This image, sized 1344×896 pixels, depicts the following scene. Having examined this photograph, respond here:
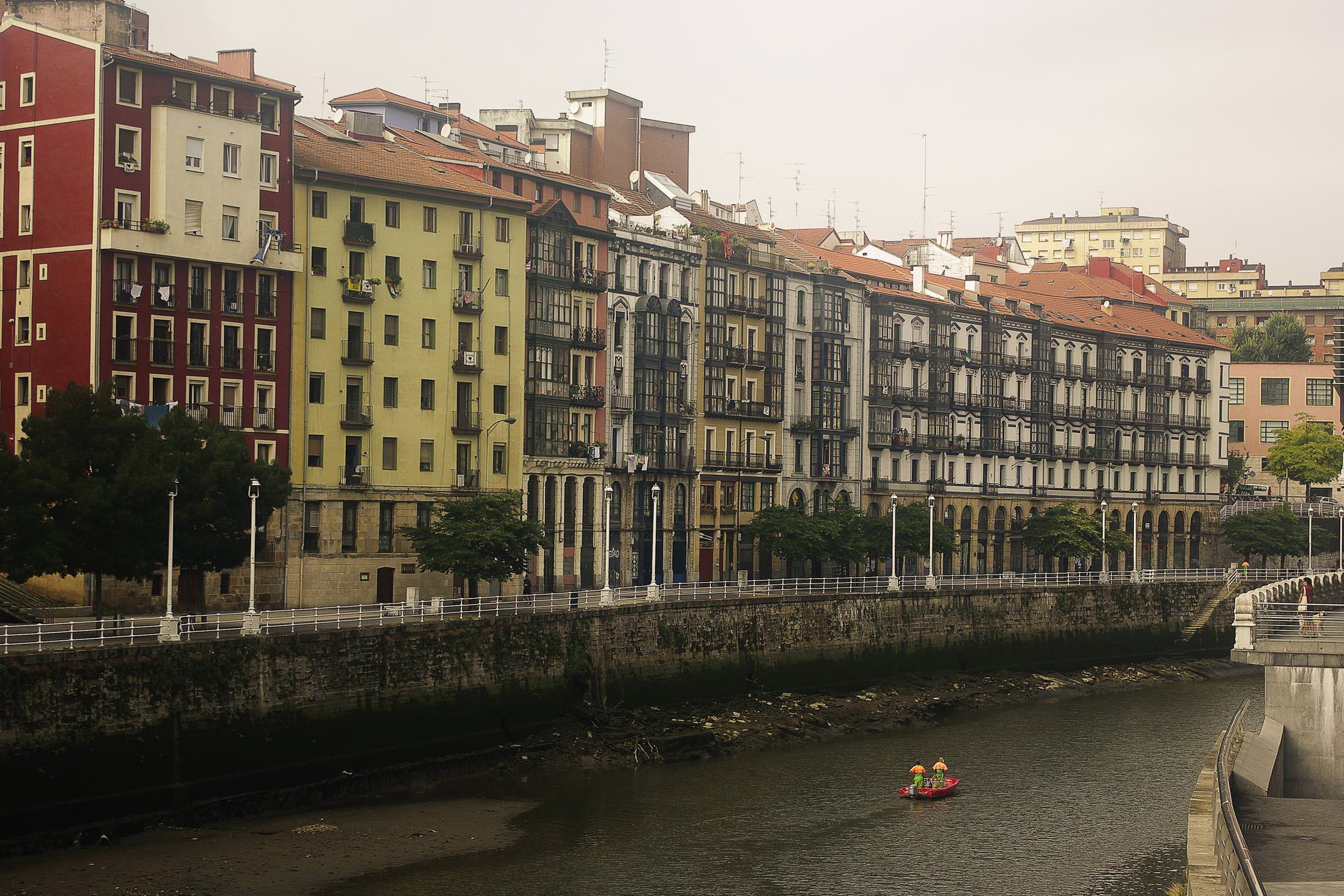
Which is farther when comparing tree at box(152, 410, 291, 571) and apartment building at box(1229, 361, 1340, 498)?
apartment building at box(1229, 361, 1340, 498)

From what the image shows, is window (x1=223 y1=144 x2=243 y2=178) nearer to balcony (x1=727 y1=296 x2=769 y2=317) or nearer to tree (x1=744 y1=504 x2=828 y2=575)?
balcony (x1=727 y1=296 x2=769 y2=317)

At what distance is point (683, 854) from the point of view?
5981 cm

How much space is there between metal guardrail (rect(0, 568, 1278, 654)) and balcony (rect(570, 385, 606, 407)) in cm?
1034

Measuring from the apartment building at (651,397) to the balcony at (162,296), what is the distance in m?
30.0

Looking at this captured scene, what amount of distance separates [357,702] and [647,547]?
4387 centimetres

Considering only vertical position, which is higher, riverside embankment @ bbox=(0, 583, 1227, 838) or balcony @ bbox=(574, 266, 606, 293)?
balcony @ bbox=(574, 266, 606, 293)

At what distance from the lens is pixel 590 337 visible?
106 m

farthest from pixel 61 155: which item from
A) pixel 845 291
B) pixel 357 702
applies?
pixel 845 291

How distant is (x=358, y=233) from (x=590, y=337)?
1806cm

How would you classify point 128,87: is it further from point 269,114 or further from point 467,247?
point 467,247

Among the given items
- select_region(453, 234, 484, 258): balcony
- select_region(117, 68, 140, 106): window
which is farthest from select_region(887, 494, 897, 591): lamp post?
select_region(117, 68, 140, 106): window

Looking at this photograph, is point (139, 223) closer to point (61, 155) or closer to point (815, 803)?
point (61, 155)

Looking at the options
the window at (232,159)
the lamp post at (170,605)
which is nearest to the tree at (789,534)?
the window at (232,159)

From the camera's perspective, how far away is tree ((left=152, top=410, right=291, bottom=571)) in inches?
2731
